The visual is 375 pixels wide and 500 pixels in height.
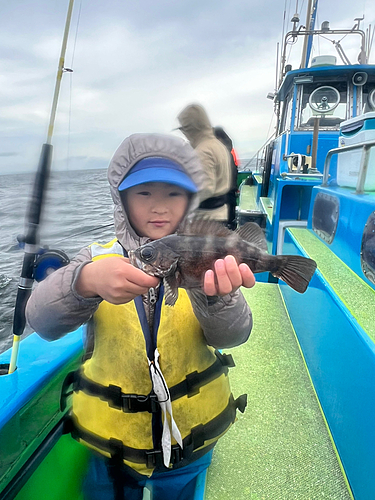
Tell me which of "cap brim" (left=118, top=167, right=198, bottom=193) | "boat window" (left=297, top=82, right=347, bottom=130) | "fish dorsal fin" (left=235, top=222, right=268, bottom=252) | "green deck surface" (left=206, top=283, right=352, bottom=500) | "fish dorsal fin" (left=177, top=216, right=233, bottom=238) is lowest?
"green deck surface" (left=206, top=283, right=352, bottom=500)

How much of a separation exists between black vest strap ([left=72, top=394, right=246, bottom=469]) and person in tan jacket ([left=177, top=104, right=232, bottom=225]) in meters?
2.20

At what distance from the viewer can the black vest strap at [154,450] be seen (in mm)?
1653

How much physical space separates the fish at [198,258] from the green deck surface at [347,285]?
58 centimetres

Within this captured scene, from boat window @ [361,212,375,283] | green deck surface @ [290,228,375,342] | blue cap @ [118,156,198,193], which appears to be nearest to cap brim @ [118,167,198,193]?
blue cap @ [118,156,198,193]

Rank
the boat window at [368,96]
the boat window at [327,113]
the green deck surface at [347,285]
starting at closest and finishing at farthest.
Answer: the green deck surface at [347,285] < the boat window at [368,96] < the boat window at [327,113]

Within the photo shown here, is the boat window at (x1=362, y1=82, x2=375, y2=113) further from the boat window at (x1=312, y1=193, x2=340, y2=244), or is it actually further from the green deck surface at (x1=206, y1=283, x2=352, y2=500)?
the green deck surface at (x1=206, y1=283, x2=352, y2=500)

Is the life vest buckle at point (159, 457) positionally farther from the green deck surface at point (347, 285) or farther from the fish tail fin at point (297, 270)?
the green deck surface at point (347, 285)

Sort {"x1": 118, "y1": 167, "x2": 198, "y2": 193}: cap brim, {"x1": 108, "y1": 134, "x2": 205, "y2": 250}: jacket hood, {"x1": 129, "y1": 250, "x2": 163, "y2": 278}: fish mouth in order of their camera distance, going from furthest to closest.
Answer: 1. {"x1": 108, "y1": 134, "x2": 205, "y2": 250}: jacket hood
2. {"x1": 118, "y1": 167, "x2": 198, "y2": 193}: cap brim
3. {"x1": 129, "y1": 250, "x2": 163, "y2": 278}: fish mouth

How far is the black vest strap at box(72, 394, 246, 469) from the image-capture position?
1.65m

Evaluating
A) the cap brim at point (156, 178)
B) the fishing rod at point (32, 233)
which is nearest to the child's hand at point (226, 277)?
the cap brim at point (156, 178)

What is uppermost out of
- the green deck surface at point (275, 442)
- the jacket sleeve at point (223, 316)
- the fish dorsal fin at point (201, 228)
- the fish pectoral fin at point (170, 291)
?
the fish dorsal fin at point (201, 228)

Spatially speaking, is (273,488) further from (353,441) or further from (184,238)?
(184,238)

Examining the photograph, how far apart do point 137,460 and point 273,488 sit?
3.01 feet

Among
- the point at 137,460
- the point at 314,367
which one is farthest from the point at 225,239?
the point at 314,367
